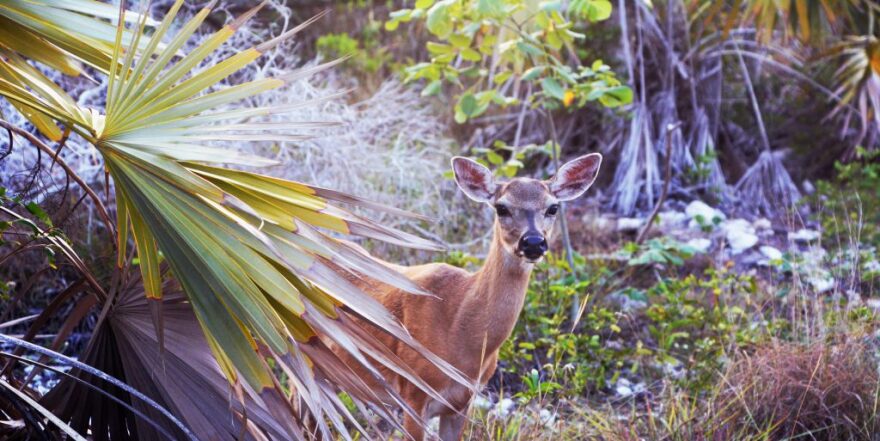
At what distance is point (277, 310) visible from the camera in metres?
2.90

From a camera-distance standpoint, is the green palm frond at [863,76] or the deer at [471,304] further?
the green palm frond at [863,76]

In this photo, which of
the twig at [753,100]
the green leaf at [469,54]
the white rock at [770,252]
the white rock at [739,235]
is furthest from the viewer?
the twig at [753,100]

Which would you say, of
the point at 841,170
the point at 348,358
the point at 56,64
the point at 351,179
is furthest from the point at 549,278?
the point at 841,170

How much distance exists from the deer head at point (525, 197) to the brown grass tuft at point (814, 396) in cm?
112

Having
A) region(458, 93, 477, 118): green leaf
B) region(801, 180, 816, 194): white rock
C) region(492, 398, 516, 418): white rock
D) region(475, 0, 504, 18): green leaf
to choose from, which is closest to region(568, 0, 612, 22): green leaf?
region(475, 0, 504, 18): green leaf

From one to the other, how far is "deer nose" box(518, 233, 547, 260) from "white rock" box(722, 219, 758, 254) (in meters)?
4.23

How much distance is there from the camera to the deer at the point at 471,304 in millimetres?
4207

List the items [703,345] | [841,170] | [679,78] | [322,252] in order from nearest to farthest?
[322,252], [703,345], [841,170], [679,78]

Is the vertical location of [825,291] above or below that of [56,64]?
below

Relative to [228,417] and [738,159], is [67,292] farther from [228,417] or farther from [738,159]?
[738,159]

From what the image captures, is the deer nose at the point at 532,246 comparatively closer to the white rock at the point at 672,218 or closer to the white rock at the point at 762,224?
the white rock at the point at 672,218

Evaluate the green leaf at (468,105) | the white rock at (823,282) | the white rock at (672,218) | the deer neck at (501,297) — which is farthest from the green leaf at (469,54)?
the white rock at (672,218)

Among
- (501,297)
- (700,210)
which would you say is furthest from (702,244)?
(501,297)

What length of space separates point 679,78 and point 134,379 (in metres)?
7.70
